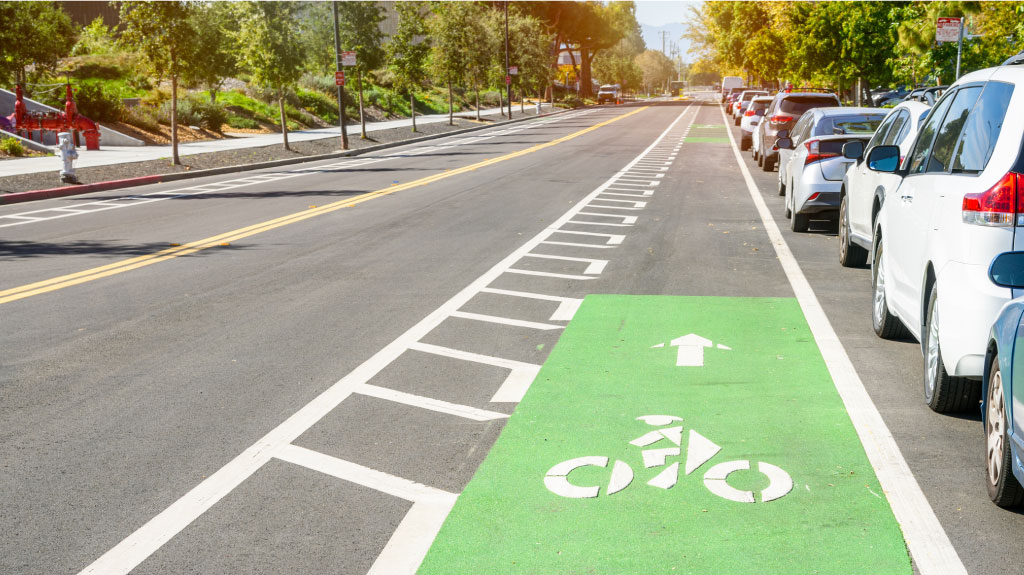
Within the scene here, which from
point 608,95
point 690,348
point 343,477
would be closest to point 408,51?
point 690,348

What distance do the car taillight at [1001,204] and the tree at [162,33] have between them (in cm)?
2390

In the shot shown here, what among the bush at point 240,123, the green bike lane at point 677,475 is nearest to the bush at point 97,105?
the bush at point 240,123

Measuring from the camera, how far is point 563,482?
15.6ft

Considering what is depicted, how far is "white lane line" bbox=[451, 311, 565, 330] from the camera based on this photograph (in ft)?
26.6

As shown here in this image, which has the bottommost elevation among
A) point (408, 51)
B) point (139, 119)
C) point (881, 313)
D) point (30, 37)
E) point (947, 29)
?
point (881, 313)

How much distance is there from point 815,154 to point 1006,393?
915 cm

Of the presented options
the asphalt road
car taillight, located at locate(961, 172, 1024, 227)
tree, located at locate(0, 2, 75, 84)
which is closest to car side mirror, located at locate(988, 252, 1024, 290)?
car taillight, located at locate(961, 172, 1024, 227)

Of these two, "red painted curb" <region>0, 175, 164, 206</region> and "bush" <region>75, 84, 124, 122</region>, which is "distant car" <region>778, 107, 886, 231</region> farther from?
"bush" <region>75, 84, 124, 122</region>

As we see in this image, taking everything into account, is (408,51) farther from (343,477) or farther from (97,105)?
(343,477)

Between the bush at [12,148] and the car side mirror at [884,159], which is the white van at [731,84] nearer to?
the bush at [12,148]

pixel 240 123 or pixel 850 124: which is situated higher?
pixel 850 124

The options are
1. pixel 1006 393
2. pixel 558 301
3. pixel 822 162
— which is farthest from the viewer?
pixel 822 162

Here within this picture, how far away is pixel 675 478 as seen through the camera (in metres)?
4.78

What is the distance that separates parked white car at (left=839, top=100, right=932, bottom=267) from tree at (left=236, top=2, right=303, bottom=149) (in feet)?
78.3
